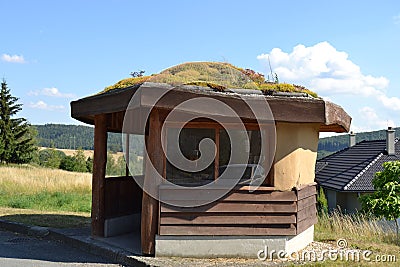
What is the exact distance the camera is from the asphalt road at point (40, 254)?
7.14 m

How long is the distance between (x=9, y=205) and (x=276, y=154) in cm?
1100

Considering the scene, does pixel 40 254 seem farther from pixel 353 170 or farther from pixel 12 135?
pixel 12 135

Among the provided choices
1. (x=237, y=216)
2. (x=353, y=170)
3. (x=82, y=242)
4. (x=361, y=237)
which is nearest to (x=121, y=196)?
(x=82, y=242)

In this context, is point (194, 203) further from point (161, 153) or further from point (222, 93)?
point (222, 93)

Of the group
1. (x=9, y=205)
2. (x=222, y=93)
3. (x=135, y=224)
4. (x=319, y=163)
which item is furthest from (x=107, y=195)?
(x=319, y=163)

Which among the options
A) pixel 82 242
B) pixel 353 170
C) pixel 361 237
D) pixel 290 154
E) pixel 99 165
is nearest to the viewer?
pixel 290 154

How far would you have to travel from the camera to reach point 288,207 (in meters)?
7.21

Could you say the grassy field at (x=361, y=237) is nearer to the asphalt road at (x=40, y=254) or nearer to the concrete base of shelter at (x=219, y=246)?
the concrete base of shelter at (x=219, y=246)

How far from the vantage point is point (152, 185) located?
6953 millimetres

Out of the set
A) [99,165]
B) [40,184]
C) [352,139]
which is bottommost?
[40,184]

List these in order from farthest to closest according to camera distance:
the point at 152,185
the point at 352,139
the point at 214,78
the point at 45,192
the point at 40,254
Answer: the point at 352,139
the point at 45,192
the point at 40,254
the point at 214,78
the point at 152,185

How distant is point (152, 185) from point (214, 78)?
6.98 ft

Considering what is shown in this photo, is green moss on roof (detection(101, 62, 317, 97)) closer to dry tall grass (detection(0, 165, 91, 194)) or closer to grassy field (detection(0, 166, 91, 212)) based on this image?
grassy field (detection(0, 166, 91, 212))

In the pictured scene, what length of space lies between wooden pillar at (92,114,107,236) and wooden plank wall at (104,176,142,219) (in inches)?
10.4
